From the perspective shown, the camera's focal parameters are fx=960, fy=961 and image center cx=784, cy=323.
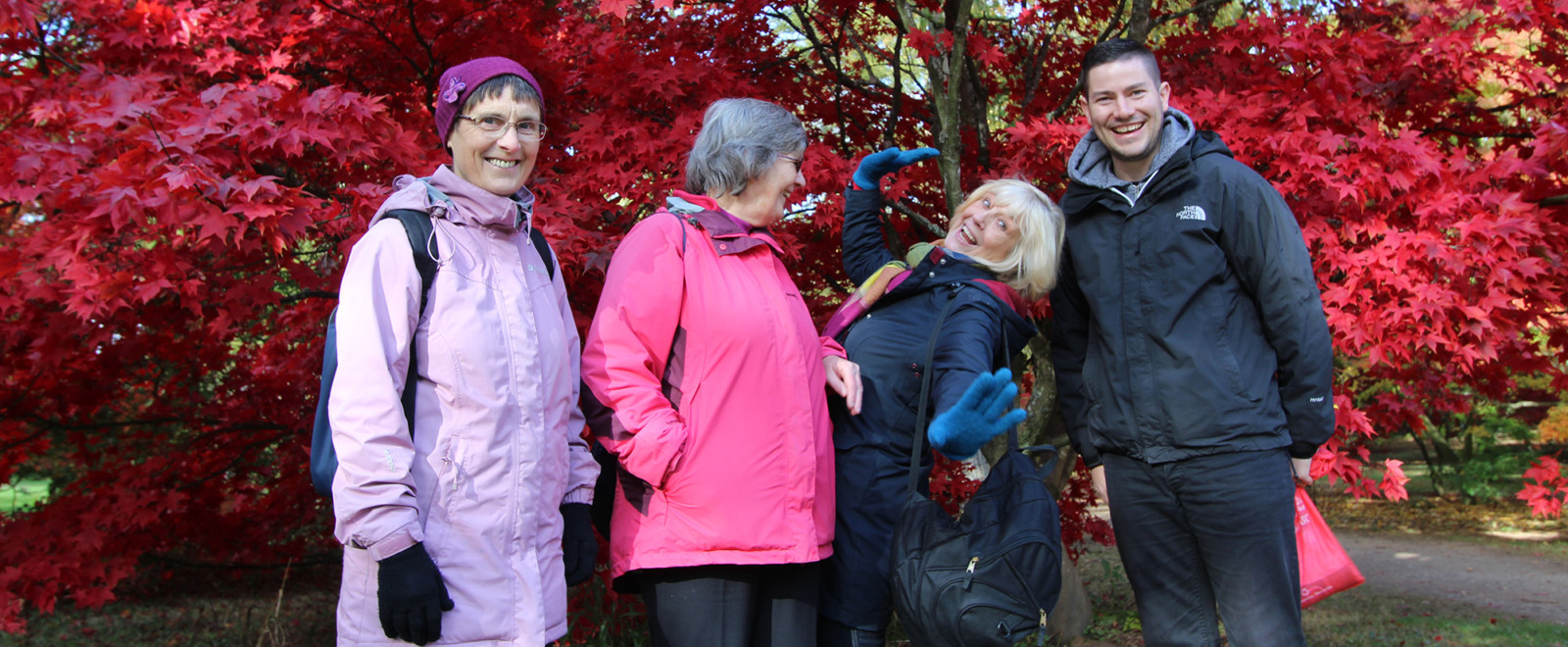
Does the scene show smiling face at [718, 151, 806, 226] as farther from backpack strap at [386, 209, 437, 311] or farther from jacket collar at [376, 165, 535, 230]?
backpack strap at [386, 209, 437, 311]

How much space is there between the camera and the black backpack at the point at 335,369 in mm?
1554

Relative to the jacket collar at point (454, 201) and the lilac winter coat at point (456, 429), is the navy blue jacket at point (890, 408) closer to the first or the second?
the lilac winter coat at point (456, 429)

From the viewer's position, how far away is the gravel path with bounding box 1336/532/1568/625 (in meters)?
6.59

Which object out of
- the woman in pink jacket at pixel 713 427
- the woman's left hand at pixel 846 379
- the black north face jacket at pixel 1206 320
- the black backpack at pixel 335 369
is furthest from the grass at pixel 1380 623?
the black backpack at pixel 335 369

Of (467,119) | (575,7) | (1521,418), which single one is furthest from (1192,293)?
(1521,418)

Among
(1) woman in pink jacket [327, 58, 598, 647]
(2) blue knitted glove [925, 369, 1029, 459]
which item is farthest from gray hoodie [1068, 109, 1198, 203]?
(1) woman in pink jacket [327, 58, 598, 647]

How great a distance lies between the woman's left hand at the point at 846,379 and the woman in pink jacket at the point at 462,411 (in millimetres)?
564

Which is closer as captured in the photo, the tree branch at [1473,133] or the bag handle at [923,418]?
the bag handle at [923,418]

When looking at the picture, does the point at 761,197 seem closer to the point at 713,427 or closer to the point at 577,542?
the point at 713,427

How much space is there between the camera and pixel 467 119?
1.78 m

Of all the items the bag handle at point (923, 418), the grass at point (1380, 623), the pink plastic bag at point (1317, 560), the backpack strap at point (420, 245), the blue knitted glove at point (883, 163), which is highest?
the blue knitted glove at point (883, 163)

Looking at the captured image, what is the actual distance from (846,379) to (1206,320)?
85 cm

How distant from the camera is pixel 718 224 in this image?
1.96 m

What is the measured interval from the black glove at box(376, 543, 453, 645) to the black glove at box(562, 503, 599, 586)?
349mm
